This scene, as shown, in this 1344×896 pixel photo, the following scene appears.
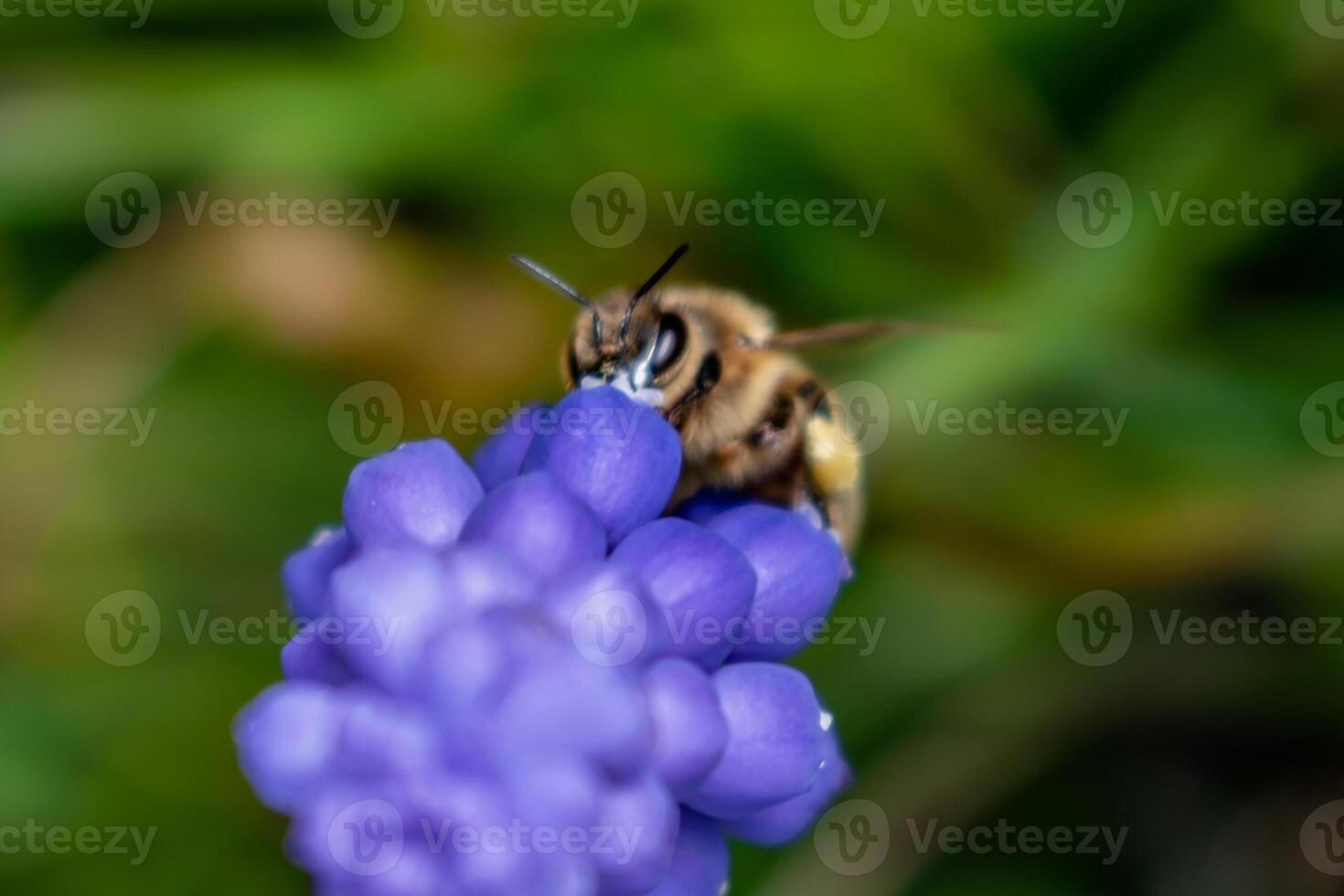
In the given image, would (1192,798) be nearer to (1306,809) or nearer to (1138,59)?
(1306,809)

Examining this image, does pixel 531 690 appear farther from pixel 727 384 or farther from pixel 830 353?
pixel 830 353

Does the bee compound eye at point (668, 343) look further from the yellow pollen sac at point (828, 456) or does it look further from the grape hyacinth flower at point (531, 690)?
the grape hyacinth flower at point (531, 690)

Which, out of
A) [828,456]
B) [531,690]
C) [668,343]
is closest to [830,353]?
[828,456]

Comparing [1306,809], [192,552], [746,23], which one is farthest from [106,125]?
[1306,809]

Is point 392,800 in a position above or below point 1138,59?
below

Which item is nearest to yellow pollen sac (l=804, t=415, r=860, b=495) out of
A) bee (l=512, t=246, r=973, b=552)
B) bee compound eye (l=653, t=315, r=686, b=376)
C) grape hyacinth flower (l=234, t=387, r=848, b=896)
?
bee (l=512, t=246, r=973, b=552)

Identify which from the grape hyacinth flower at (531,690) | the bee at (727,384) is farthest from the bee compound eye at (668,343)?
the grape hyacinth flower at (531,690)
